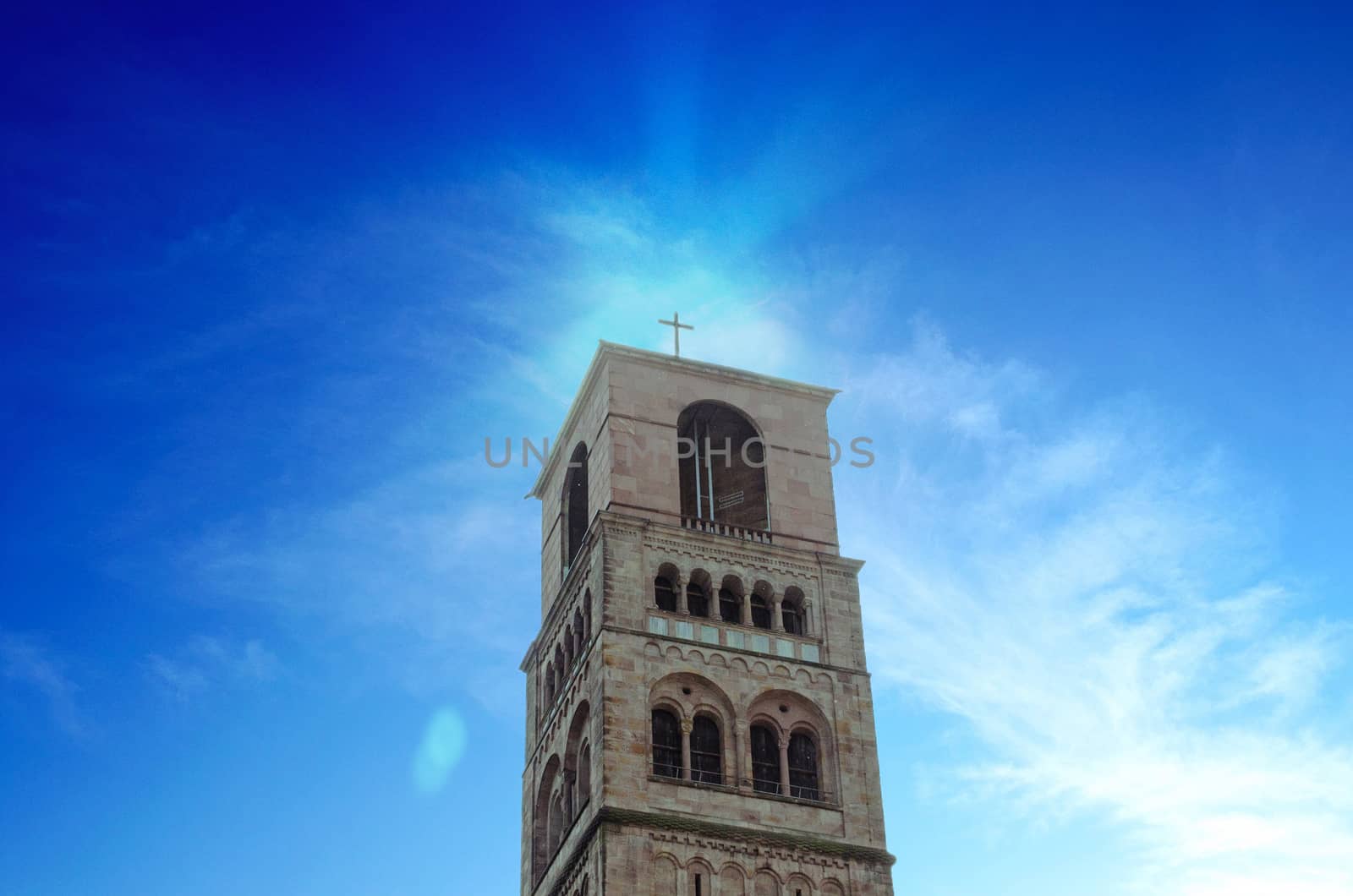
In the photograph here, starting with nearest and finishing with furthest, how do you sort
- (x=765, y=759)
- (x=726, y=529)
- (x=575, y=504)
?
(x=765, y=759) < (x=726, y=529) < (x=575, y=504)

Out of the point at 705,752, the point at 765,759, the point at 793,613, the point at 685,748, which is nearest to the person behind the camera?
the point at 685,748

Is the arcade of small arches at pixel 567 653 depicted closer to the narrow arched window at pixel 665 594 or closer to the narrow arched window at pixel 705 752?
Result: the narrow arched window at pixel 665 594

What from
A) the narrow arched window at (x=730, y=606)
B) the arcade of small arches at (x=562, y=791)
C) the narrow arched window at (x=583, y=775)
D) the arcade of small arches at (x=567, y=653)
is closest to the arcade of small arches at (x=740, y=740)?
the narrow arched window at (x=583, y=775)

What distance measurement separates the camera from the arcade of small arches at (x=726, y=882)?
4969 cm

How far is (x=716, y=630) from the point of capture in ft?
182

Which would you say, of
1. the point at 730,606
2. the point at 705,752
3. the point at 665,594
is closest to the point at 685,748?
the point at 705,752

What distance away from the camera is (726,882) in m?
50.2

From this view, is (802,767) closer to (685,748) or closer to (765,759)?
(765,759)

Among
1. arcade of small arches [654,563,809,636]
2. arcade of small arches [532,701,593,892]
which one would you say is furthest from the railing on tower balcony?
arcade of small arches [532,701,593,892]

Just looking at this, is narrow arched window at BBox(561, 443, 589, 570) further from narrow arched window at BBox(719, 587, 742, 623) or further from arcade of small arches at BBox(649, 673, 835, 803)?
arcade of small arches at BBox(649, 673, 835, 803)

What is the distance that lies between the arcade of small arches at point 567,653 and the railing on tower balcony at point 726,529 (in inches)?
164

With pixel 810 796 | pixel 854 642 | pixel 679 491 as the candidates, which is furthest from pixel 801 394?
pixel 810 796

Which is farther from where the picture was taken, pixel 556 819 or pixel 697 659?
pixel 556 819

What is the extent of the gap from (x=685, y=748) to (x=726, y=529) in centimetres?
861
